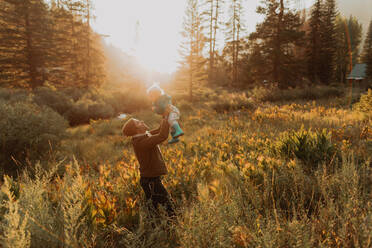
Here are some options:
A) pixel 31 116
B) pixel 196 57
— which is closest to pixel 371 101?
pixel 31 116

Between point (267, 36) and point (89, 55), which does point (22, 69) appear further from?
point (267, 36)

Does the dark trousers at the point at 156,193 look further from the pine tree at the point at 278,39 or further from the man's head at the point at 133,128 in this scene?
the pine tree at the point at 278,39

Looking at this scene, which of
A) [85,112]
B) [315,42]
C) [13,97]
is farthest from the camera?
[315,42]

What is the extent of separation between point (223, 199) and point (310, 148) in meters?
2.35

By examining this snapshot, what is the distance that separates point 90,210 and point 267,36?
22036 millimetres

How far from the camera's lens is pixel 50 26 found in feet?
68.4

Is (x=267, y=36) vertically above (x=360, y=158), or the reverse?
(x=267, y=36)

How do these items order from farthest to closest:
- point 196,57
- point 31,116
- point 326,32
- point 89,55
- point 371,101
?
point 326,32 → point 89,55 → point 196,57 → point 371,101 → point 31,116

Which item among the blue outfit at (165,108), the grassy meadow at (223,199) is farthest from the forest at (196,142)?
the blue outfit at (165,108)

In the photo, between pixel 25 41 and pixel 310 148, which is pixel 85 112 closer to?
pixel 25 41

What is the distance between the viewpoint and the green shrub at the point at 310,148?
361 cm

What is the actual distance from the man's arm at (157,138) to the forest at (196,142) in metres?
0.79

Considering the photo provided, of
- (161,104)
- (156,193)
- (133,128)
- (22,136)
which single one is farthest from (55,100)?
(161,104)

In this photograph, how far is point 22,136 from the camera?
18.6 feet
